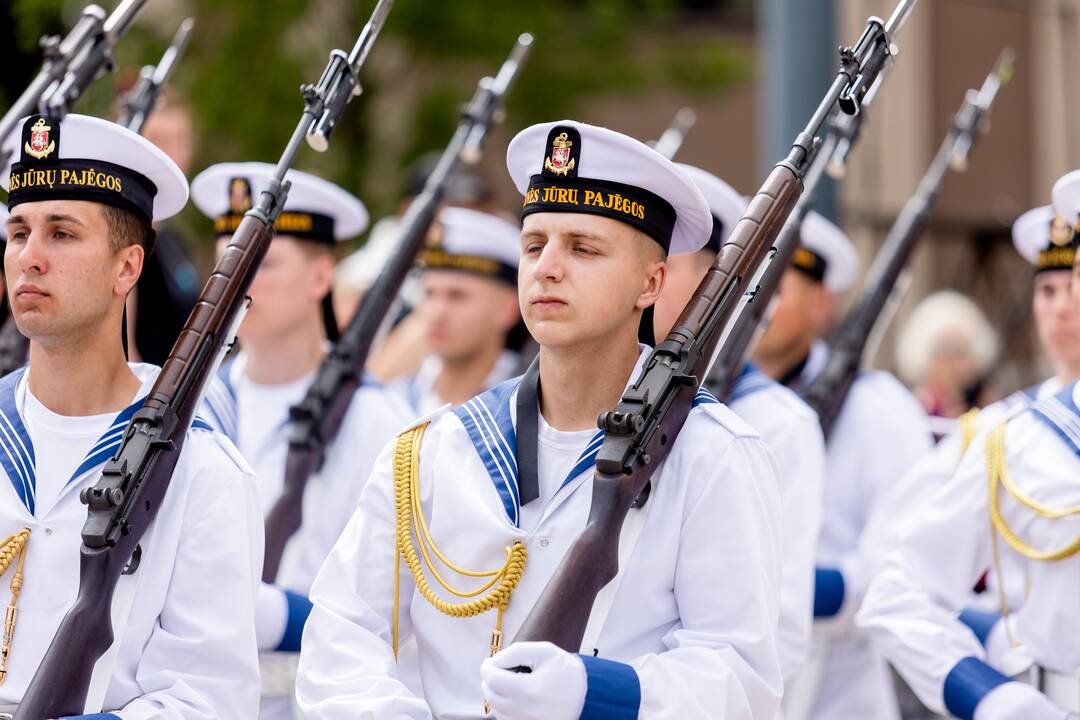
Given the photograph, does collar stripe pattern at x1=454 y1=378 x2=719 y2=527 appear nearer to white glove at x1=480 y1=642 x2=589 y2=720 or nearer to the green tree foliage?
white glove at x1=480 y1=642 x2=589 y2=720

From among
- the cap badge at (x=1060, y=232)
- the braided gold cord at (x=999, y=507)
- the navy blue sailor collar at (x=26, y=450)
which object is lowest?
the navy blue sailor collar at (x=26, y=450)

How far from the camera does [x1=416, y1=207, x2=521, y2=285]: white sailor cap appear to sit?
7871mm

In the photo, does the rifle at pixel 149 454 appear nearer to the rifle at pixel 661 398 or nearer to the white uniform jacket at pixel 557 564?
the white uniform jacket at pixel 557 564

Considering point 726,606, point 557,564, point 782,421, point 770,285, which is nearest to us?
point 726,606

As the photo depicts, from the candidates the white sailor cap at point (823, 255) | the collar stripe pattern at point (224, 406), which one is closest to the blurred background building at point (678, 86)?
the white sailor cap at point (823, 255)

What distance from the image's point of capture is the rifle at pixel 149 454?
4039 millimetres

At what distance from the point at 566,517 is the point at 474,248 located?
3731 mm

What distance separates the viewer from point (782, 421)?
612 cm

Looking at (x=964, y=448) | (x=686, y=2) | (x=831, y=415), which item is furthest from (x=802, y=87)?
(x=686, y=2)

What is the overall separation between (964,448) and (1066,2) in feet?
51.8

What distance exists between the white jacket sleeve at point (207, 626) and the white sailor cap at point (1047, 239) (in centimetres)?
271

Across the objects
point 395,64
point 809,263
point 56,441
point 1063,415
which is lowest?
point 56,441

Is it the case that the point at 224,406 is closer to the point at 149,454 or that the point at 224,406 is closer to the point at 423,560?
the point at 149,454

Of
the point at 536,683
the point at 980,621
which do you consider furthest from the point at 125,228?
the point at 980,621
